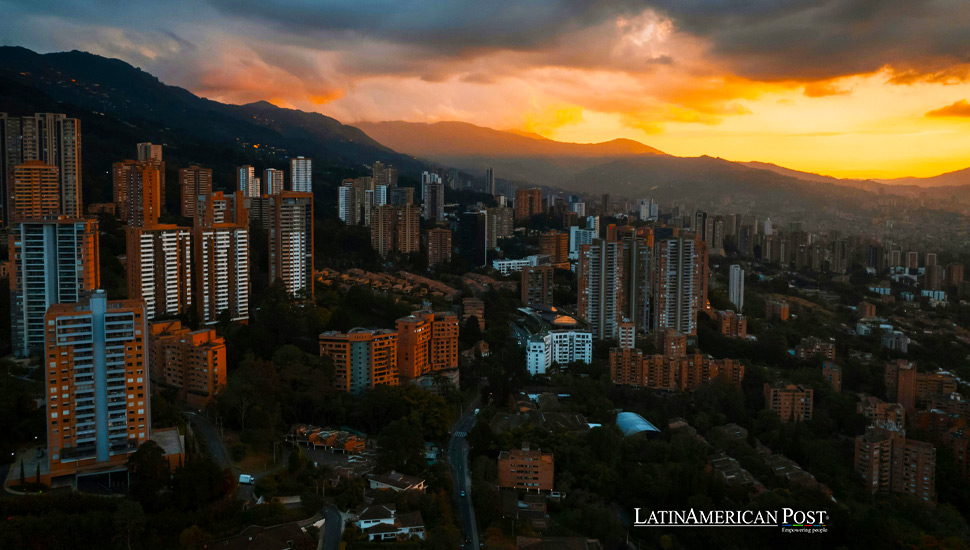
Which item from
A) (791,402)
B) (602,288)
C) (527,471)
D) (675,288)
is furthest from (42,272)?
(675,288)

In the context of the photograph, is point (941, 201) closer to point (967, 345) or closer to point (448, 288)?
point (967, 345)

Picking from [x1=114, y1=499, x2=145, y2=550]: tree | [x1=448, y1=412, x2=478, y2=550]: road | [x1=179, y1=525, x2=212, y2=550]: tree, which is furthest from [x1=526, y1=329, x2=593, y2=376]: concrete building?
[x1=114, y1=499, x2=145, y2=550]: tree

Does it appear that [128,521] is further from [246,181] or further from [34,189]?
[246,181]

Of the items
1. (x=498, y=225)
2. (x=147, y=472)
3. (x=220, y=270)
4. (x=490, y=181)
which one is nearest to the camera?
(x=147, y=472)

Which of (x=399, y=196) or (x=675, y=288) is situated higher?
(x=399, y=196)

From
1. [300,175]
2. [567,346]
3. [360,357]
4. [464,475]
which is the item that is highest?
[300,175]

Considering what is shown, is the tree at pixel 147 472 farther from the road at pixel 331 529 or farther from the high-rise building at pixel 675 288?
the high-rise building at pixel 675 288
